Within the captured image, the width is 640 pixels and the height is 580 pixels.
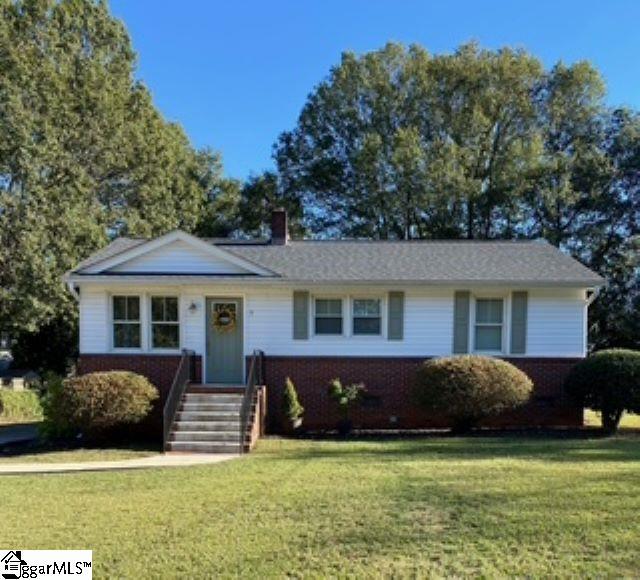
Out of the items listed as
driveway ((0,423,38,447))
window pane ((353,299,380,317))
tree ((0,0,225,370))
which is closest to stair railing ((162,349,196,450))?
driveway ((0,423,38,447))

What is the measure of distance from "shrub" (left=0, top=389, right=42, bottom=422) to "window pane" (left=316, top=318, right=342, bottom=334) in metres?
10.4

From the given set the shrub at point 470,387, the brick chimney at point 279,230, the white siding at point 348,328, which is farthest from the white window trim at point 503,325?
the brick chimney at point 279,230

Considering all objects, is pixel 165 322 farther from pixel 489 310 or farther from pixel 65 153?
pixel 65 153

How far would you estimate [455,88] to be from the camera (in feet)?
103

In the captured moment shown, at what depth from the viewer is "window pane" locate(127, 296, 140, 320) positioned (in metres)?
14.6

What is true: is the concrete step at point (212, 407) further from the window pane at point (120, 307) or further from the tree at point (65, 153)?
the tree at point (65, 153)

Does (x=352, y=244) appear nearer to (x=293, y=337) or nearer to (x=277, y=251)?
(x=277, y=251)

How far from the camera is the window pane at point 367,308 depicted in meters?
14.7

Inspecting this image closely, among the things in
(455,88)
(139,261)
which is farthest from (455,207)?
(139,261)

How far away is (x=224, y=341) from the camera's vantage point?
48.1ft

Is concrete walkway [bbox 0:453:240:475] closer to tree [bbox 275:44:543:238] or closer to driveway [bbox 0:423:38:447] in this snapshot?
driveway [bbox 0:423:38:447]

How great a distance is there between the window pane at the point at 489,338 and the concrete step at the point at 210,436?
632 cm

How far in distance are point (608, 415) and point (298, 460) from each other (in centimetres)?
742

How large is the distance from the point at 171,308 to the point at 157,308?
338 millimetres
